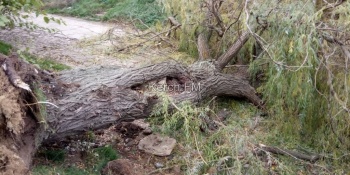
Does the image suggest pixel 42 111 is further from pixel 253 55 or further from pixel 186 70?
pixel 253 55

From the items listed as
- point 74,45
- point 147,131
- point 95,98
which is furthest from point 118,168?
point 74,45

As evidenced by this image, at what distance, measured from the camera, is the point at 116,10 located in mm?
10727

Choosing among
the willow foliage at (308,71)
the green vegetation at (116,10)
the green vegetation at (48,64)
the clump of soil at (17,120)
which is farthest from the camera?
the green vegetation at (116,10)

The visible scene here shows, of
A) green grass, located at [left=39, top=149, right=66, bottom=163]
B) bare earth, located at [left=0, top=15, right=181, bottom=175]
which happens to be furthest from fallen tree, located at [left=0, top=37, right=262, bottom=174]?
bare earth, located at [left=0, top=15, right=181, bottom=175]

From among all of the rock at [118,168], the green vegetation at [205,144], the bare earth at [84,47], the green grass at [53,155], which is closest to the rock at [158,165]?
the green vegetation at [205,144]

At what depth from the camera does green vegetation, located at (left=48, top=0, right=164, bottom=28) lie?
33.2 feet

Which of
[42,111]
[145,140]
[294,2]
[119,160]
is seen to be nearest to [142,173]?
[119,160]

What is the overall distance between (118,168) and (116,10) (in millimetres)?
7147

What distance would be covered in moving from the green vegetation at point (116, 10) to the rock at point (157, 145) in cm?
528

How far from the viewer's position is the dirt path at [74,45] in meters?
7.11

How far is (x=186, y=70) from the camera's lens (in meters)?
5.23

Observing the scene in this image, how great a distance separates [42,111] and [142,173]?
44.0 inches

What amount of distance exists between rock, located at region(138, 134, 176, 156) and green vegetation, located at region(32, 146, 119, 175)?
1.15 feet

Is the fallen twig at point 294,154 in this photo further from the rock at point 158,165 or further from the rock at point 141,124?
the rock at point 141,124
